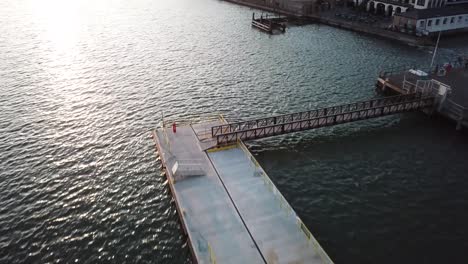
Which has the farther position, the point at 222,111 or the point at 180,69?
the point at 180,69

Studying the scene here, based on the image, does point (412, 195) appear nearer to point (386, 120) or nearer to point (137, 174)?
point (386, 120)

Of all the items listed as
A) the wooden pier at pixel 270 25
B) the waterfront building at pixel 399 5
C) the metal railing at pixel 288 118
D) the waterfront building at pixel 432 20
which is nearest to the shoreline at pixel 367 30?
the waterfront building at pixel 432 20

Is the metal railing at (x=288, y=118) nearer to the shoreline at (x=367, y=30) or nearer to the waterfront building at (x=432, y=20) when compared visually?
the shoreline at (x=367, y=30)

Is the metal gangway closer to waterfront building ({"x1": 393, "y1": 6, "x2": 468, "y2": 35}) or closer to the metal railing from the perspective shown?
the metal railing

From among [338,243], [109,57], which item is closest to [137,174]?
[338,243]

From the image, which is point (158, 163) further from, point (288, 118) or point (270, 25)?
point (270, 25)

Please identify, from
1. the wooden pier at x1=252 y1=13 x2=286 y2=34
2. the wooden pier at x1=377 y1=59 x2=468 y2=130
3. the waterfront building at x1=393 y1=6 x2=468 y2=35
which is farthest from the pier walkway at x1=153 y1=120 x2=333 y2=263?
the waterfront building at x1=393 y1=6 x2=468 y2=35

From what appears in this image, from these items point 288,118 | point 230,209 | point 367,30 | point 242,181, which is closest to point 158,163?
point 242,181
